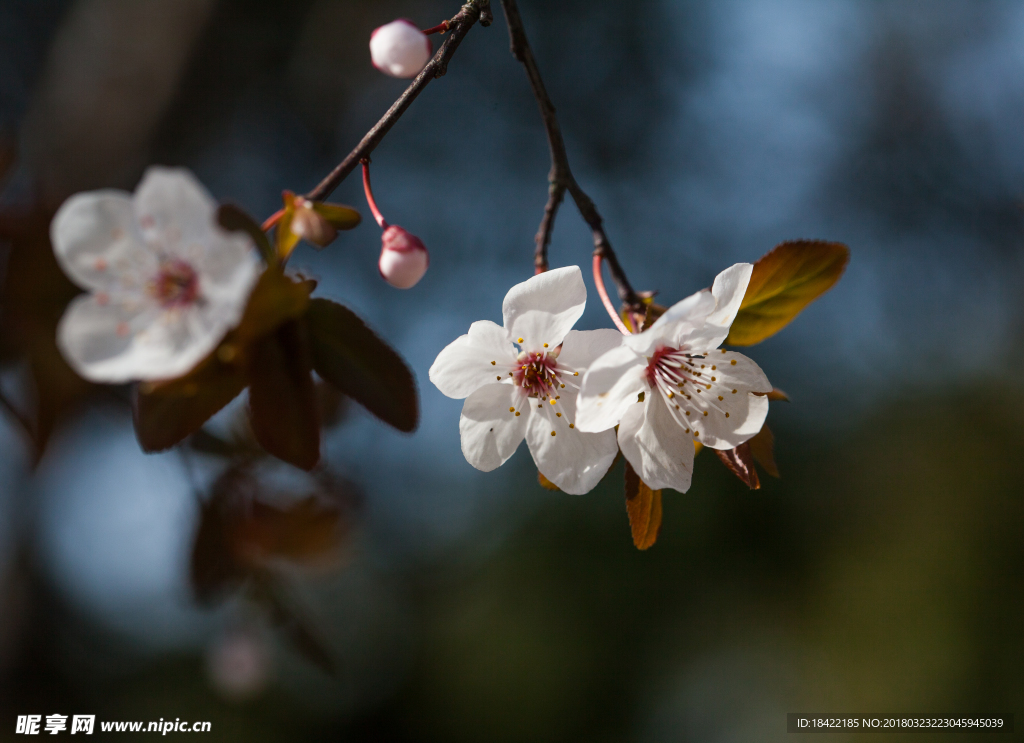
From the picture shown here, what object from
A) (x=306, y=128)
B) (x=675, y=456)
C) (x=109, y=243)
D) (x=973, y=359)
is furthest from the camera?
(x=973, y=359)

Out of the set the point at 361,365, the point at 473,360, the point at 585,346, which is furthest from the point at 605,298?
the point at 361,365

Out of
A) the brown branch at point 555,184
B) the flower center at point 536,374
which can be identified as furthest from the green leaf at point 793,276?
the flower center at point 536,374

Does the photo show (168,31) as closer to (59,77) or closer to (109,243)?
(59,77)

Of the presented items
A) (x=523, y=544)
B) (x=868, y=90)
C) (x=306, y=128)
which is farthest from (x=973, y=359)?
(x=306, y=128)

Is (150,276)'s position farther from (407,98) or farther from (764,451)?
(764,451)

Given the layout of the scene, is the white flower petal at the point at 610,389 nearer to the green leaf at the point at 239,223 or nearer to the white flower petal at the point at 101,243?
the green leaf at the point at 239,223

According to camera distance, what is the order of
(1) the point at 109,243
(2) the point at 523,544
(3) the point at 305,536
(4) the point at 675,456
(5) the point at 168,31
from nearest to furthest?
1. (1) the point at 109,243
2. (4) the point at 675,456
3. (3) the point at 305,536
4. (5) the point at 168,31
5. (2) the point at 523,544
